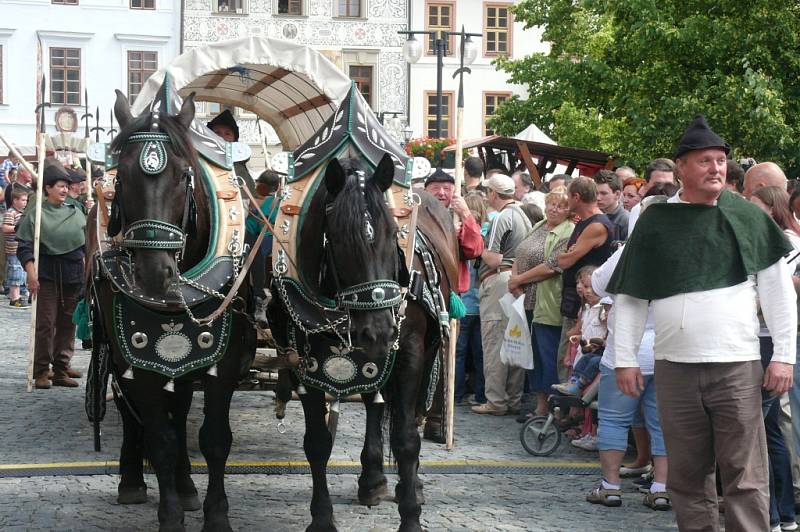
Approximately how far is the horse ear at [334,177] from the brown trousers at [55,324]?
21.2 ft

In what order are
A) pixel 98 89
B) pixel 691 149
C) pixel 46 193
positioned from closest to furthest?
pixel 691 149 < pixel 46 193 < pixel 98 89

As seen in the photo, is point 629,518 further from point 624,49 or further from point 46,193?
point 624,49

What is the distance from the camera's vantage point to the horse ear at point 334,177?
231 inches

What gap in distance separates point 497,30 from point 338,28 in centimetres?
616

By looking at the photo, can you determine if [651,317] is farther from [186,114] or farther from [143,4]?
[143,4]

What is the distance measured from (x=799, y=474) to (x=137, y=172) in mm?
4016

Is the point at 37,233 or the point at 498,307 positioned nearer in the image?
the point at 498,307

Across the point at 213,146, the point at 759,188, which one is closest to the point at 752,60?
the point at 759,188

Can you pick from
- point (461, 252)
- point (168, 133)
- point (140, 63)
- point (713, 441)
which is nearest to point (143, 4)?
point (140, 63)

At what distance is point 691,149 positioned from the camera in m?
5.42

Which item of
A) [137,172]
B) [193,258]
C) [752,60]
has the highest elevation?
[752,60]

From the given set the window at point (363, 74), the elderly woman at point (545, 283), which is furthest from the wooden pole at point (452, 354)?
the window at point (363, 74)

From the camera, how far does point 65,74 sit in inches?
1785

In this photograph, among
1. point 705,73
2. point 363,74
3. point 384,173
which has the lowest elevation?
point 384,173
